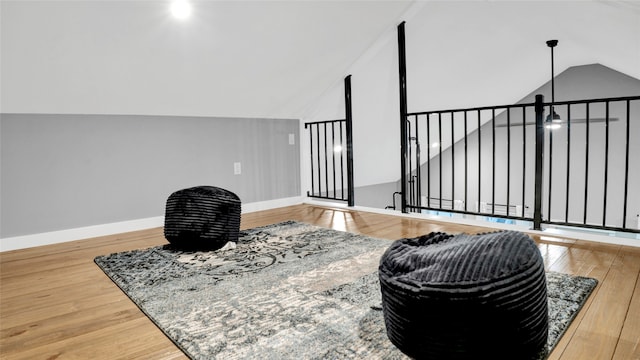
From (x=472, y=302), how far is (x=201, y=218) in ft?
5.51

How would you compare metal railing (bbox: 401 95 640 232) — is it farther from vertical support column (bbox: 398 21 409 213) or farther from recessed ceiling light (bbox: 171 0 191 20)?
recessed ceiling light (bbox: 171 0 191 20)

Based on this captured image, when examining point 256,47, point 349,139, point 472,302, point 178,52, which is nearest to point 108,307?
point 472,302

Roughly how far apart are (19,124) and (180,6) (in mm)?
1373

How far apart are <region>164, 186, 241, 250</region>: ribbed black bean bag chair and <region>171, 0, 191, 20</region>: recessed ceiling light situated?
1095mm

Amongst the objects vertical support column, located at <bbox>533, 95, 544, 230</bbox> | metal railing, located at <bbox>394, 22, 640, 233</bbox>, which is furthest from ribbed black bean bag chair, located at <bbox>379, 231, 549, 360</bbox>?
metal railing, located at <bbox>394, 22, 640, 233</bbox>

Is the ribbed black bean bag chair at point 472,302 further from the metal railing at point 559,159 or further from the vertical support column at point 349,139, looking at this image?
the metal railing at point 559,159

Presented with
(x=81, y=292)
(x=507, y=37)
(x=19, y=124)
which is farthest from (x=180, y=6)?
(x=507, y=37)

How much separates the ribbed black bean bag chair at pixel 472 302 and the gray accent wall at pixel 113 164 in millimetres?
2572

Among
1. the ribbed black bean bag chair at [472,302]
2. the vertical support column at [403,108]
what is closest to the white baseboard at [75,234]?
the vertical support column at [403,108]

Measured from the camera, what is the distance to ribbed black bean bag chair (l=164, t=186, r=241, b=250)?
2.26 meters

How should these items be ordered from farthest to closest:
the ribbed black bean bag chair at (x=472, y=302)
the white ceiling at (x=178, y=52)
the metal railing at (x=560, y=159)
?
the metal railing at (x=560, y=159) → the white ceiling at (x=178, y=52) → the ribbed black bean bag chair at (x=472, y=302)

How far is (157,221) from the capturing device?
126 inches

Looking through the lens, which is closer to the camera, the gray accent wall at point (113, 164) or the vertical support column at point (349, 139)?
the gray accent wall at point (113, 164)

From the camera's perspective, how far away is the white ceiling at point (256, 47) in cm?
224
